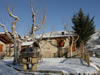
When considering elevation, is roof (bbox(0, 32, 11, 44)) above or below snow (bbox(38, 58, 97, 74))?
above

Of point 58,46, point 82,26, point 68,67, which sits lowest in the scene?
point 68,67

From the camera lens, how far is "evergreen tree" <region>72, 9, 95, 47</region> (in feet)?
87.4

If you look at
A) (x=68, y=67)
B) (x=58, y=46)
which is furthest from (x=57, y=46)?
(x=68, y=67)

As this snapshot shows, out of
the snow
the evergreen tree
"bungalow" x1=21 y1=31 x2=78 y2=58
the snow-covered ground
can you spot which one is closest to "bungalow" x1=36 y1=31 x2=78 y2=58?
"bungalow" x1=21 y1=31 x2=78 y2=58

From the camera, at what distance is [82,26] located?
89.5 ft

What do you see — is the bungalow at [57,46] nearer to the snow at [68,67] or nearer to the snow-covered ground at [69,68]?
the snow-covered ground at [69,68]

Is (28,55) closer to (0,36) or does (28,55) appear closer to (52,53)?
(52,53)

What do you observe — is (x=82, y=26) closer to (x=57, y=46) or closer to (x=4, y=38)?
(x=57, y=46)

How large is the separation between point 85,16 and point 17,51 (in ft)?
74.4

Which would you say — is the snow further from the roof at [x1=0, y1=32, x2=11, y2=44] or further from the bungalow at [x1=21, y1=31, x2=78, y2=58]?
the roof at [x1=0, y1=32, x2=11, y2=44]

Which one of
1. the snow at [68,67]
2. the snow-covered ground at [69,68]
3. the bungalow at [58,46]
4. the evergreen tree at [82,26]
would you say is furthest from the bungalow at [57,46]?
the snow at [68,67]

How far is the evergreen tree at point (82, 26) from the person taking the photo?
26.6 m

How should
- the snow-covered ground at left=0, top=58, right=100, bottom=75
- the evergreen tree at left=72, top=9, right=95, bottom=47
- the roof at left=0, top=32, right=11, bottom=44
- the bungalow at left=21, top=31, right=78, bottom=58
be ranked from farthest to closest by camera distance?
1. the evergreen tree at left=72, top=9, right=95, bottom=47
2. the roof at left=0, top=32, right=11, bottom=44
3. the bungalow at left=21, top=31, right=78, bottom=58
4. the snow-covered ground at left=0, top=58, right=100, bottom=75

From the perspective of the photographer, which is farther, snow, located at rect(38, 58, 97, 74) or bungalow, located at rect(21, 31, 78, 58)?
bungalow, located at rect(21, 31, 78, 58)
